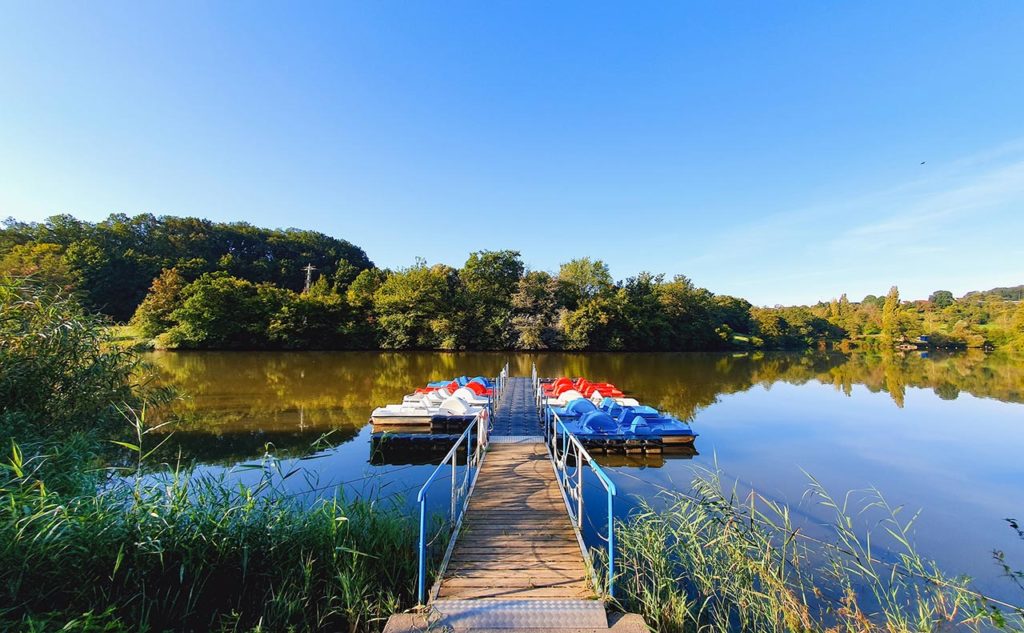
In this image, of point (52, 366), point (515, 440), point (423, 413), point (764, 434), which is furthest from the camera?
point (764, 434)

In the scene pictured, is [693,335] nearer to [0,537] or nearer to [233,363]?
[233,363]

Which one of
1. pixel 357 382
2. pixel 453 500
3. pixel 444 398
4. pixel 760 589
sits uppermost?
pixel 444 398

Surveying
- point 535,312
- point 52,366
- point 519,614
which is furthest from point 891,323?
point 52,366

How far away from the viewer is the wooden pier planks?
3637mm

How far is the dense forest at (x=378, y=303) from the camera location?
3316cm

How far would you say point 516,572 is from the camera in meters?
3.90

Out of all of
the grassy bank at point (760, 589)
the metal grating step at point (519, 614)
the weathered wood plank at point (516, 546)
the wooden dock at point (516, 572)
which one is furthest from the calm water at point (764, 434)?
the metal grating step at point (519, 614)

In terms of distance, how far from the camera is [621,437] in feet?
31.6

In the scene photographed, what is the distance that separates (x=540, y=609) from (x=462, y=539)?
1473 millimetres

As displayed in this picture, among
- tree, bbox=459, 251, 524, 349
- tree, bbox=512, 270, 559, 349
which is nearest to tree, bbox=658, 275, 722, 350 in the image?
tree, bbox=512, 270, 559, 349

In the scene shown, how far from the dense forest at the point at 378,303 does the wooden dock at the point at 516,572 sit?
101ft

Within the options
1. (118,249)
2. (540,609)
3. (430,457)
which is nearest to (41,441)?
(540,609)

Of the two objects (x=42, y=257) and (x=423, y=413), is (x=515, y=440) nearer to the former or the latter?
(x=423, y=413)

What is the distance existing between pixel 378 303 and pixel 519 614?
35.9m
